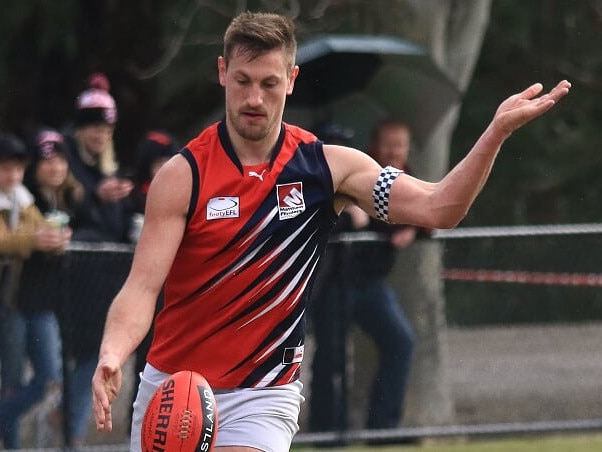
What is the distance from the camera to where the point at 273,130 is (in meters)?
5.81

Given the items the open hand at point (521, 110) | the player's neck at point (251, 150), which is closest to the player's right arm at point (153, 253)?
the player's neck at point (251, 150)

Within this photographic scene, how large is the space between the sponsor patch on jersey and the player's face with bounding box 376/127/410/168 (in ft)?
15.3

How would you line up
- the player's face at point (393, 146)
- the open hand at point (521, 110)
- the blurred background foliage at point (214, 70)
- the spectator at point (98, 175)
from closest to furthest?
the open hand at point (521, 110), the spectator at point (98, 175), the player's face at point (393, 146), the blurred background foliage at point (214, 70)

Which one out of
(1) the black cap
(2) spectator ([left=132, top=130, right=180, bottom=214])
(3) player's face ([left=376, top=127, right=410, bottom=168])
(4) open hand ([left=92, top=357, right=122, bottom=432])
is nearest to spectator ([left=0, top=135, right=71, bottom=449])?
(1) the black cap

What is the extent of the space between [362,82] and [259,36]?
21.4 ft

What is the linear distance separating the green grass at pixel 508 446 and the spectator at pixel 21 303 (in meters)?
1.83

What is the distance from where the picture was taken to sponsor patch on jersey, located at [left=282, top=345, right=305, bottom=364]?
5.86 m

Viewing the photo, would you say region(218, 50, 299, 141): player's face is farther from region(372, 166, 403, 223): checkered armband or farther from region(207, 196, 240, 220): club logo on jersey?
region(372, 166, 403, 223): checkered armband

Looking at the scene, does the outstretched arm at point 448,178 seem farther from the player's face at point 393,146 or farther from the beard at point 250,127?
the player's face at point 393,146

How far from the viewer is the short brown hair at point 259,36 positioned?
18.6 feet

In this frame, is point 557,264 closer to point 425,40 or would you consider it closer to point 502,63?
point 425,40

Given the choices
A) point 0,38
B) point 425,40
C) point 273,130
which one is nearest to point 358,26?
point 425,40

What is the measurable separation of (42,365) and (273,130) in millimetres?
4079

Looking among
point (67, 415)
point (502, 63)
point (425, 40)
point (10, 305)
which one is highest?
point (502, 63)
